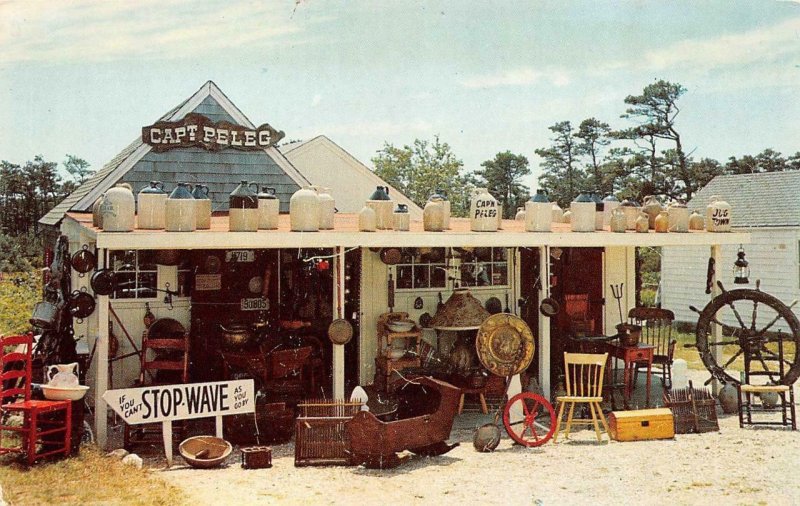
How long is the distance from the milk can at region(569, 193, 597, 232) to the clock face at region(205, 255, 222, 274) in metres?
5.27

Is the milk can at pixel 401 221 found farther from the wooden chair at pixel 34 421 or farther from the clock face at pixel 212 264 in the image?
the wooden chair at pixel 34 421

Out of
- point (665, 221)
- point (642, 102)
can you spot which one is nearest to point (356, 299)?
point (665, 221)

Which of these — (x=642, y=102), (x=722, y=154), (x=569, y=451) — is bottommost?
(x=569, y=451)

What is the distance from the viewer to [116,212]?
7.78 m

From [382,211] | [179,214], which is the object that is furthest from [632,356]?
[179,214]

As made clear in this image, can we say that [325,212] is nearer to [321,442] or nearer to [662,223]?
[321,442]

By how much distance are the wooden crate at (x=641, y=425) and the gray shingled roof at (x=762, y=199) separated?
11.2 m

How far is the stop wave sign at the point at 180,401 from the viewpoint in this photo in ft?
24.9

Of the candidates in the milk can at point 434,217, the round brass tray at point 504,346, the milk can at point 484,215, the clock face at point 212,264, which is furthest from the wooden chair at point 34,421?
the milk can at point 484,215

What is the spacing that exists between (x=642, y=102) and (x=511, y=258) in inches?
803

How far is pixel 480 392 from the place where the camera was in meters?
9.93

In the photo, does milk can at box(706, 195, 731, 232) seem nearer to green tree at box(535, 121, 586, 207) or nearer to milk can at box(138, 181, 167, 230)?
milk can at box(138, 181, 167, 230)

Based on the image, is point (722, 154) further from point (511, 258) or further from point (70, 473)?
point (70, 473)

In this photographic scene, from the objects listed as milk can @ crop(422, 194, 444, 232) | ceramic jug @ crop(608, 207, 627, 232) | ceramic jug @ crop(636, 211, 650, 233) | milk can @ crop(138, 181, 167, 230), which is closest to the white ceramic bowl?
milk can @ crop(138, 181, 167, 230)
